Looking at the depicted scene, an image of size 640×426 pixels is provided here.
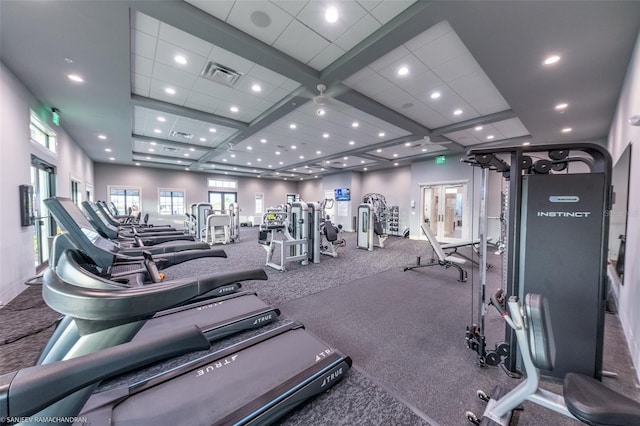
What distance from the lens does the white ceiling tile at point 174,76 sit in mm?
3668

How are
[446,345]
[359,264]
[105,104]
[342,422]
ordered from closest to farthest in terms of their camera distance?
[342,422] < [446,345] < [105,104] < [359,264]

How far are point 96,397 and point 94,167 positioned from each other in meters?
13.0

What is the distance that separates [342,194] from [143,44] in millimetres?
10441

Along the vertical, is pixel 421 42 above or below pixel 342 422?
above

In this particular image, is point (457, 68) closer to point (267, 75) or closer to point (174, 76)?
point (267, 75)

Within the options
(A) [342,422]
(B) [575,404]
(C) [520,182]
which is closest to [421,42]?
(C) [520,182]

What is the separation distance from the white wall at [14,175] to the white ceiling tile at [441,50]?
5.58 meters

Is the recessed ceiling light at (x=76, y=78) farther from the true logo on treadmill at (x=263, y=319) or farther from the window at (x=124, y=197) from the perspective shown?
the window at (x=124, y=197)

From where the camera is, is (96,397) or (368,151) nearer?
(96,397)

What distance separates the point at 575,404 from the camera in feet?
3.46

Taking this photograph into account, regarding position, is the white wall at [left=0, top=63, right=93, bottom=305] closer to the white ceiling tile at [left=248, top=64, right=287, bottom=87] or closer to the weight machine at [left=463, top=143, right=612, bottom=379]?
the white ceiling tile at [left=248, top=64, right=287, bottom=87]

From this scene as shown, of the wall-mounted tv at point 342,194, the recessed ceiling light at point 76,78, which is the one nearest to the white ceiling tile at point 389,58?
the recessed ceiling light at point 76,78

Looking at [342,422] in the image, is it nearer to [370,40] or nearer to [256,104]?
[370,40]

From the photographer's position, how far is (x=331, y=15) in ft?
8.52
